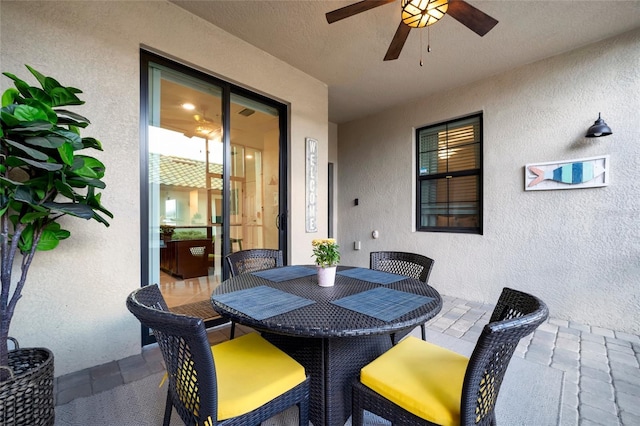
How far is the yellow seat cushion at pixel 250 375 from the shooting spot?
97 cm

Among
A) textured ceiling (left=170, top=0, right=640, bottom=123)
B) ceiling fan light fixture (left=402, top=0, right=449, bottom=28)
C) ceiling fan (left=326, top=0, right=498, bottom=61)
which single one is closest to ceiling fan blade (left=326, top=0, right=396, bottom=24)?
ceiling fan (left=326, top=0, right=498, bottom=61)

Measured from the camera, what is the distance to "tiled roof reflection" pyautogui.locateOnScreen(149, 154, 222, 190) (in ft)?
7.93

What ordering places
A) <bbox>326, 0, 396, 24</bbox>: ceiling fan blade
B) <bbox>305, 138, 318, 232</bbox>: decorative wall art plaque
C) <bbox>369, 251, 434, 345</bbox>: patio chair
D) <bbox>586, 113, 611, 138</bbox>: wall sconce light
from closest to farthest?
<bbox>326, 0, 396, 24</bbox>: ceiling fan blade → <bbox>369, 251, 434, 345</bbox>: patio chair → <bbox>586, 113, 611, 138</bbox>: wall sconce light → <bbox>305, 138, 318, 232</bbox>: decorative wall art plaque

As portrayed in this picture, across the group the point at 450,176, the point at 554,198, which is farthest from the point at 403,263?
the point at 450,176

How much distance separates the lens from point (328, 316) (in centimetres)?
112

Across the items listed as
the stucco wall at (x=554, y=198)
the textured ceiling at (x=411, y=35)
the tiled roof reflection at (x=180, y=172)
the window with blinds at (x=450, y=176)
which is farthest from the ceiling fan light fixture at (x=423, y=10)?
the window with blinds at (x=450, y=176)

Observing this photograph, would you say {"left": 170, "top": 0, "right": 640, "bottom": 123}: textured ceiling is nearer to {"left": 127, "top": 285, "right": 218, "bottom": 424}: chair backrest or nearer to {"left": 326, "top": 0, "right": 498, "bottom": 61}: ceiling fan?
{"left": 326, "top": 0, "right": 498, "bottom": 61}: ceiling fan

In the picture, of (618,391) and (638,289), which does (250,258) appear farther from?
(638,289)

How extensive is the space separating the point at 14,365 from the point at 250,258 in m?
1.38

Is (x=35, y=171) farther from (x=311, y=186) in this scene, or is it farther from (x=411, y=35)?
(x=411, y=35)

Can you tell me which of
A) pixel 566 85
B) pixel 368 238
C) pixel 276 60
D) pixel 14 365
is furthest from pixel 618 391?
pixel 276 60

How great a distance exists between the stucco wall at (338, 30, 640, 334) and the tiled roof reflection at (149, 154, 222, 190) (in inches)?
113

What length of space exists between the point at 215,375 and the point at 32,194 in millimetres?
1372

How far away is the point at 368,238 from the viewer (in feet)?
15.5
